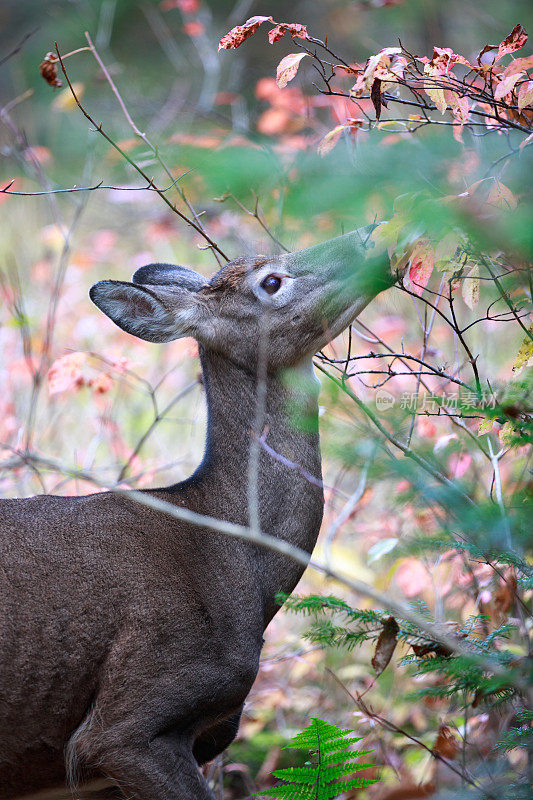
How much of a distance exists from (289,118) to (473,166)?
542 cm

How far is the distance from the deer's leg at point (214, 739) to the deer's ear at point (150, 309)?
1932 millimetres

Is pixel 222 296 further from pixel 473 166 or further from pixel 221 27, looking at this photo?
pixel 221 27

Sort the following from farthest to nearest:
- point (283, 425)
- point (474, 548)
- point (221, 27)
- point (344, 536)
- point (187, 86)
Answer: point (221, 27) < point (187, 86) < point (344, 536) < point (283, 425) < point (474, 548)

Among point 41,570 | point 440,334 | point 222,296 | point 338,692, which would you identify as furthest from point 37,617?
point 440,334

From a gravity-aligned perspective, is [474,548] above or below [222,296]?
below

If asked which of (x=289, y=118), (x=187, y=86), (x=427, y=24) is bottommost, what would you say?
(x=289, y=118)

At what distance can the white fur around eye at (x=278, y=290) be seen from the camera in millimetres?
4246

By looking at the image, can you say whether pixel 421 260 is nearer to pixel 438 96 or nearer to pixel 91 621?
pixel 438 96

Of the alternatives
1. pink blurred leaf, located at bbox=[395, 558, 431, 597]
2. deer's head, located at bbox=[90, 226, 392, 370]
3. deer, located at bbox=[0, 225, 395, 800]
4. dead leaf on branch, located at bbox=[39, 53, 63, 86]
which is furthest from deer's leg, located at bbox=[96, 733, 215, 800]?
dead leaf on branch, located at bbox=[39, 53, 63, 86]

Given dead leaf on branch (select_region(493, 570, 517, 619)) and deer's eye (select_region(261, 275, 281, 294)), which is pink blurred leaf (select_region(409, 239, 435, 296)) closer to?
deer's eye (select_region(261, 275, 281, 294))

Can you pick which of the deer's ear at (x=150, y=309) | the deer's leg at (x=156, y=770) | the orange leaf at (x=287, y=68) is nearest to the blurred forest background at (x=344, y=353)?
the orange leaf at (x=287, y=68)

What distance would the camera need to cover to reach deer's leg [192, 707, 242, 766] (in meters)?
4.05

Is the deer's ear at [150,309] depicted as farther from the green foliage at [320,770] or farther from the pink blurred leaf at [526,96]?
the green foliage at [320,770]

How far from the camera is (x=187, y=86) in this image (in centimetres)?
1411
